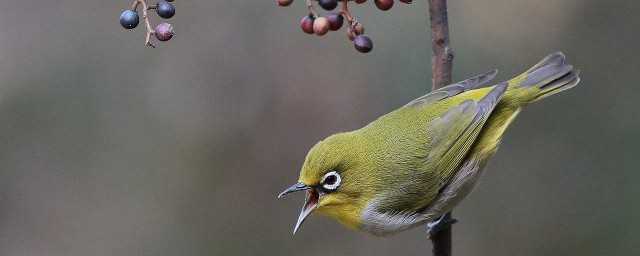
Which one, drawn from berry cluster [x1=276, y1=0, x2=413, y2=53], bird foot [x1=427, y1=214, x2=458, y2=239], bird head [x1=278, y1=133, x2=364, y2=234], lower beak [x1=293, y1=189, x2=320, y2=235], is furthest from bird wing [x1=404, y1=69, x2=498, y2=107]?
berry cluster [x1=276, y1=0, x2=413, y2=53]

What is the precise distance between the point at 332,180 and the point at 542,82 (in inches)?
56.0

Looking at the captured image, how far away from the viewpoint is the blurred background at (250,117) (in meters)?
6.73

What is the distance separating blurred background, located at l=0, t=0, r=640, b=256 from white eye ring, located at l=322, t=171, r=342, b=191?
2370 millimetres

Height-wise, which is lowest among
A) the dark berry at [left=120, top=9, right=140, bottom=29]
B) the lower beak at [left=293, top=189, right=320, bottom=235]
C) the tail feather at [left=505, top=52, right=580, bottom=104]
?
the lower beak at [left=293, top=189, right=320, bottom=235]

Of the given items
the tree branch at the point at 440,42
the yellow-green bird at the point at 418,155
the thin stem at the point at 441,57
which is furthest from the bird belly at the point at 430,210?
the tree branch at the point at 440,42

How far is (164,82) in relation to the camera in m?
7.16

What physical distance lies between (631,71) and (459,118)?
107 inches

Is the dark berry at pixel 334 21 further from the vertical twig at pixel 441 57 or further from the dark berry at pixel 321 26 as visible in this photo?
the vertical twig at pixel 441 57

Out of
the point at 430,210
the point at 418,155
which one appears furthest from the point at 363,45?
the point at 430,210

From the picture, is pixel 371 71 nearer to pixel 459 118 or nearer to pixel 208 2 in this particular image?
pixel 208 2

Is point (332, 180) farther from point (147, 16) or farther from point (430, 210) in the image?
point (147, 16)

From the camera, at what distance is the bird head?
4176 millimetres

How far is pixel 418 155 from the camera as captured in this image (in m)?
4.57

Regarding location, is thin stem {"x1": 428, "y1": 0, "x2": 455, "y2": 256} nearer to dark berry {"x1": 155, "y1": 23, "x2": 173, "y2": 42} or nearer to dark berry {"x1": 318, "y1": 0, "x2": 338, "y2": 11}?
dark berry {"x1": 318, "y1": 0, "x2": 338, "y2": 11}
